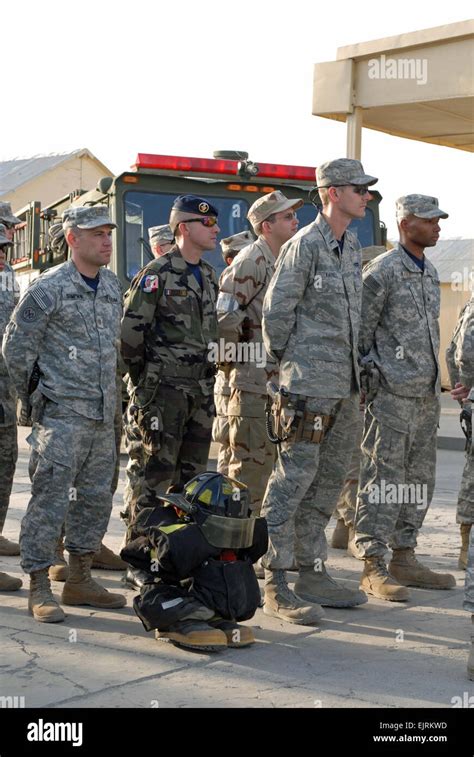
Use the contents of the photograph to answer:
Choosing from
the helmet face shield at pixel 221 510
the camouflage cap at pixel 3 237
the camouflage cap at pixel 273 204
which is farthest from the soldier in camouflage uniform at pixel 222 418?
the helmet face shield at pixel 221 510

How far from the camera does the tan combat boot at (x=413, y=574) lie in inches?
229

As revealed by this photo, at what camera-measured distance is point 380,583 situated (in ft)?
18.3

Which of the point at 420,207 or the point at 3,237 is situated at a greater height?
the point at 420,207

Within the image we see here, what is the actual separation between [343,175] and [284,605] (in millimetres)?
2021

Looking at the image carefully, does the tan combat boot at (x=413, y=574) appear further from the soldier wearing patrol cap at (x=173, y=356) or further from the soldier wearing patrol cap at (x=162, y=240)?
the soldier wearing patrol cap at (x=162, y=240)

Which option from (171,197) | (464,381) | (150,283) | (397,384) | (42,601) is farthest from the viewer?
(171,197)

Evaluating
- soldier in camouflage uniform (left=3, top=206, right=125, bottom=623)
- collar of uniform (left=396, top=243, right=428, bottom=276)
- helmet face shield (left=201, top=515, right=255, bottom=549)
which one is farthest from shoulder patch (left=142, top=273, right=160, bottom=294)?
helmet face shield (left=201, top=515, right=255, bottom=549)

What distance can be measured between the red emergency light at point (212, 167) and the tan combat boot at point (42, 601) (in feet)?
16.7

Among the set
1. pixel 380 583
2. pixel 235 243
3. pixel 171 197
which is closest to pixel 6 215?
pixel 235 243

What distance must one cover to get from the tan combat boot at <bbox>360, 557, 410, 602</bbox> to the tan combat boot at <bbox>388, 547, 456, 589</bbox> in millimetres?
228

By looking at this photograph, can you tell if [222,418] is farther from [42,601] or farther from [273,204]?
[42,601]

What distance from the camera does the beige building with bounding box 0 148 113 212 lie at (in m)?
30.7

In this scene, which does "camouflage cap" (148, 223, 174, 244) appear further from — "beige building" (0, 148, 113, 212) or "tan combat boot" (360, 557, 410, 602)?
"beige building" (0, 148, 113, 212)

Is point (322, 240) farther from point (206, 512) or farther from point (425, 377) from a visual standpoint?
point (206, 512)
